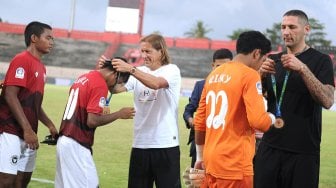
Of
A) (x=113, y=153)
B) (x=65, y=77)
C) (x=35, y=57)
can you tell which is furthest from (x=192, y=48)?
(x=35, y=57)

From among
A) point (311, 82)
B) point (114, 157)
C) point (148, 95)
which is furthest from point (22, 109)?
point (114, 157)

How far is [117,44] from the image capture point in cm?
5794

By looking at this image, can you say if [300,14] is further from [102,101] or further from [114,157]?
[114,157]

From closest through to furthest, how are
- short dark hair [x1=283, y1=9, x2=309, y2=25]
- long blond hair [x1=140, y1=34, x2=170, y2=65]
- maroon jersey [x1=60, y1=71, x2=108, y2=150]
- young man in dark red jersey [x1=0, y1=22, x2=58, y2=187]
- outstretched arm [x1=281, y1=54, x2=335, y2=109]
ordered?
outstretched arm [x1=281, y1=54, x2=335, y2=109] → short dark hair [x1=283, y1=9, x2=309, y2=25] → maroon jersey [x1=60, y1=71, x2=108, y2=150] → young man in dark red jersey [x1=0, y1=22, x2=58, y2=187] → long blond hair [x1=140, y1=34, x2=170, y2=65]

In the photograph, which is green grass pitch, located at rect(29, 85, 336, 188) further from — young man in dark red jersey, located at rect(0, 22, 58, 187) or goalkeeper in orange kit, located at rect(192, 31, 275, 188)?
goalkeeper in orange kit, located at rect(192, 31, 275, 188)

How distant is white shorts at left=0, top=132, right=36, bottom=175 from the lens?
17.0 ft

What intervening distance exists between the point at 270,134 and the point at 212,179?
841 mm

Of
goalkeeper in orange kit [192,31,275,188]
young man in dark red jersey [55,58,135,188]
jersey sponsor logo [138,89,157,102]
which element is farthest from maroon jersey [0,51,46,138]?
goalkeeper in orange kit [192,31,275,188]

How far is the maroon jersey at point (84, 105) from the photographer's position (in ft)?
15.9

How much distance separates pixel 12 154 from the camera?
521cm

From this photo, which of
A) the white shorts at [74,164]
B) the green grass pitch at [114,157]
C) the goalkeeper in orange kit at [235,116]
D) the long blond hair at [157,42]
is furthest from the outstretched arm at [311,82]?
the green grass pitch at [114,157]

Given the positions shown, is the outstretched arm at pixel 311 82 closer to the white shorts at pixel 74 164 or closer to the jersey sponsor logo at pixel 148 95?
the jersey sponsor logo at pixel 148 95

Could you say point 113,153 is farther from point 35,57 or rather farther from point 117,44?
point 117,44

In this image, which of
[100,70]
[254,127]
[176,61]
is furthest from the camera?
→ [176,61]
